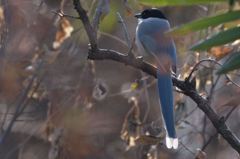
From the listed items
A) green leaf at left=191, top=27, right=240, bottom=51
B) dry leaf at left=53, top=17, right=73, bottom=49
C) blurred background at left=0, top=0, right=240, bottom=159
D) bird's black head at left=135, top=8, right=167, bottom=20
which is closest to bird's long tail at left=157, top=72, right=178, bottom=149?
blurred background at left=0, top=0, right=240, bottom=159

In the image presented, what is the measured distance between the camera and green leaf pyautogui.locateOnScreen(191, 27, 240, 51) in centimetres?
84

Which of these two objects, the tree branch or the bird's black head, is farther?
the bird's black head

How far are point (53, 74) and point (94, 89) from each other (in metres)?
0.59

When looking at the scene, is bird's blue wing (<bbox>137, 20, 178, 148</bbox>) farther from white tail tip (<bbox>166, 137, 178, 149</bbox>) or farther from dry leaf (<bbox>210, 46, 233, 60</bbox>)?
dry leaf (<bbox>210, 46, 233, 60</bbox>)

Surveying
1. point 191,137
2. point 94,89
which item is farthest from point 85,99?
point 191,137

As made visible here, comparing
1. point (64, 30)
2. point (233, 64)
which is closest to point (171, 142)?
point (64, 30)

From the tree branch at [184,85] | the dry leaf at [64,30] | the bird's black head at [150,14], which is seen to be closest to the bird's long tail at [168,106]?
the tree branch at [184,85]

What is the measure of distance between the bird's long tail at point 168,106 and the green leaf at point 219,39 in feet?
4.83

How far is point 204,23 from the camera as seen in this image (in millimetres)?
847

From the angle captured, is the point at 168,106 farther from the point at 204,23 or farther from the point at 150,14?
the point at 204,23

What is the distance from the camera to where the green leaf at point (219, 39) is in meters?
0.84

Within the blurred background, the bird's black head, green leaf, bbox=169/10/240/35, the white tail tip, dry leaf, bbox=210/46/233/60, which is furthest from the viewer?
the bird's black head

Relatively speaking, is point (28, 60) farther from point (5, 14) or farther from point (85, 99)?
point (5, 14)

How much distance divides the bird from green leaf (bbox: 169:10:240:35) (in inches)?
56.2
